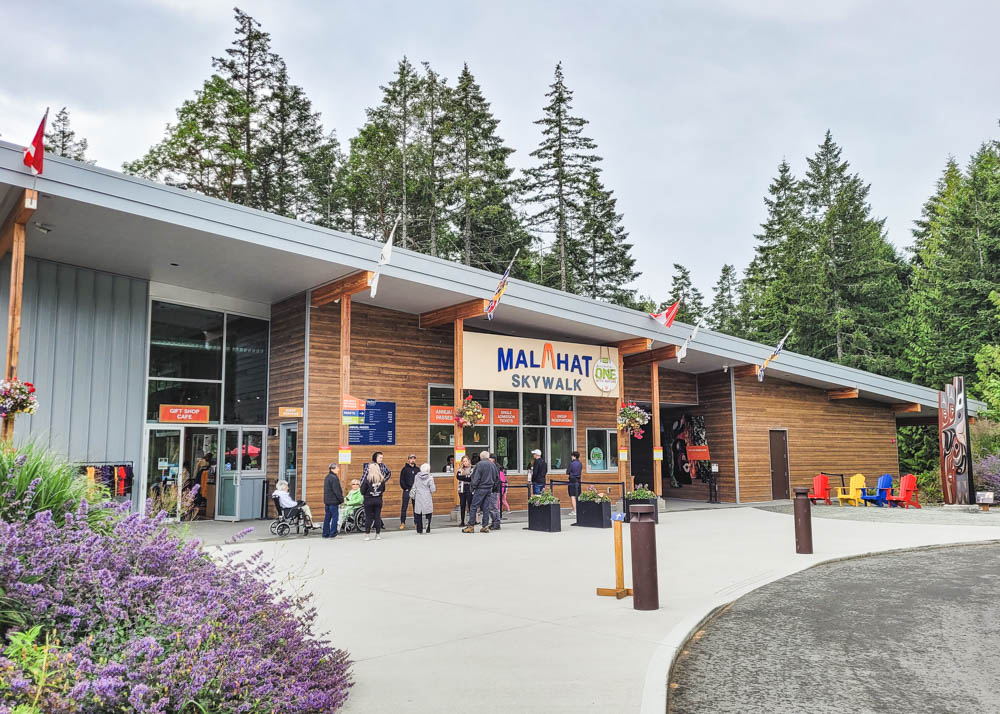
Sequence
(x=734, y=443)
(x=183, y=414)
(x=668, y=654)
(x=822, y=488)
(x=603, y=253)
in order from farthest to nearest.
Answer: (x=603, y=253) < (x=734, y=443) < (x=822, y=488) < (x=183, y=414) < (x=668, y=654)

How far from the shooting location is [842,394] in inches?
926

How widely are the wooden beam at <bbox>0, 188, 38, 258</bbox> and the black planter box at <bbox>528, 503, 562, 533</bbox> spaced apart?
30.9ft

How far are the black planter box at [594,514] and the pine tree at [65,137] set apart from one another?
109 feet

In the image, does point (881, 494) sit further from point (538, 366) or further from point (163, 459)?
point (163, 459)

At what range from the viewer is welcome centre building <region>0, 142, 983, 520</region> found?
12.3 m

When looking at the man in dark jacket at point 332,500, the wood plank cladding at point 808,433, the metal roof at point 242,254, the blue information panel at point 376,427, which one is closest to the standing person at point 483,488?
the man in dark jacket at point 332,500

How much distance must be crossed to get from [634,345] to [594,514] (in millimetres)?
6082

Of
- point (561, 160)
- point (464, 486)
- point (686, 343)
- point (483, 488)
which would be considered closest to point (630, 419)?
point (686, 343)

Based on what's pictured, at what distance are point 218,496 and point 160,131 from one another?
81.5 feet

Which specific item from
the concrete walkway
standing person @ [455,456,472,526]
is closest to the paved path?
the concrete walkway

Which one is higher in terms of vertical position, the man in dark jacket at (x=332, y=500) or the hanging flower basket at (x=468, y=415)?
the hanging flower basket at (x=468, y=415)

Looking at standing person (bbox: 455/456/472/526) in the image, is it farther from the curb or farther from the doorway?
the doorway

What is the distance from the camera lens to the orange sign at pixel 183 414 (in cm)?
1499

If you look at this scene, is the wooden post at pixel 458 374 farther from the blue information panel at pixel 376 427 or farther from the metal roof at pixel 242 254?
the blue information panel at pixel 376 427
